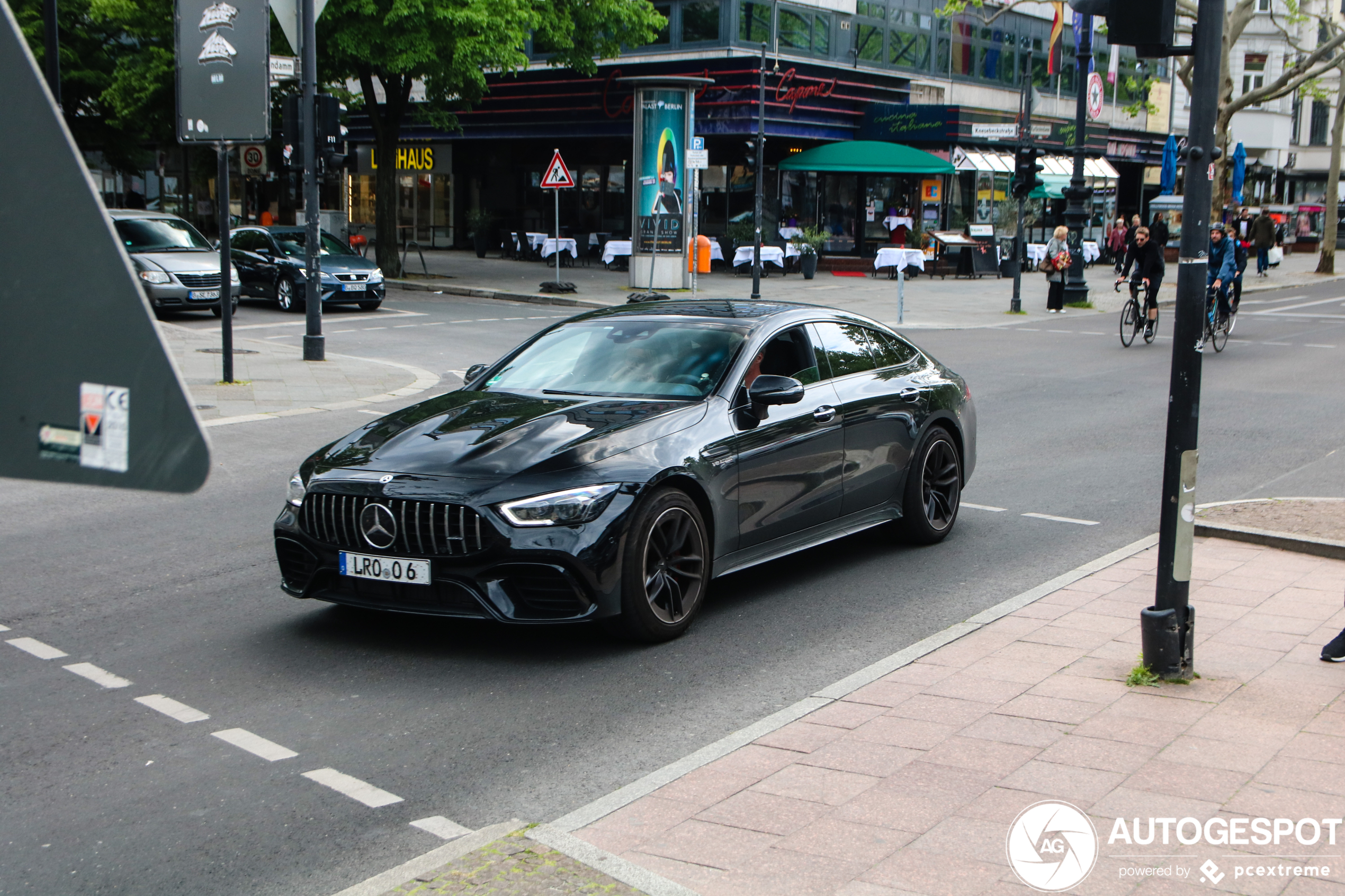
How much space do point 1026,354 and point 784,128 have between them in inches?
761

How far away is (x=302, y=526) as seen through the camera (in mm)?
6191

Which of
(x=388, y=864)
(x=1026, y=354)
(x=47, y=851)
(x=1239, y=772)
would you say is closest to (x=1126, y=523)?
(x=1239, y=772)

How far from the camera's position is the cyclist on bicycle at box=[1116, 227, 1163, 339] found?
68.1 feet

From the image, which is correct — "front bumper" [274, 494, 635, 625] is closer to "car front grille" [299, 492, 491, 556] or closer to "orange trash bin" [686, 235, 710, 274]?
"car front grille" [299, 492, 491, 556]

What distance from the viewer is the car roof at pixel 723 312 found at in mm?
7516

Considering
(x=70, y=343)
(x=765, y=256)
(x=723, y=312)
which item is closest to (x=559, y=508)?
(x=723, y=312)

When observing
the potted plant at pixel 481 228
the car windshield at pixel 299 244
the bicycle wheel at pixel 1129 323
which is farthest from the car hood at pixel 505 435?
the potted plant at pixel 481 228

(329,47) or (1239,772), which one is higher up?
(329,47)

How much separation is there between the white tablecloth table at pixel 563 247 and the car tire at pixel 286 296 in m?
13.9

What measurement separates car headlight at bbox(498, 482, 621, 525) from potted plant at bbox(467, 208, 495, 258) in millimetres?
38533

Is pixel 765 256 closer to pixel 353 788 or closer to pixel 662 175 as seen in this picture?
pixel 662 175

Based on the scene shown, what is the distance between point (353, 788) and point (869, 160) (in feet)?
116

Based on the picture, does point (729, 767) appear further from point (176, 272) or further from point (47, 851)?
point (176, 272)

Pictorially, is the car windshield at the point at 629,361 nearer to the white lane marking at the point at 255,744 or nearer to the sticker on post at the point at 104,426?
the white lane marking at the point at 255,744
